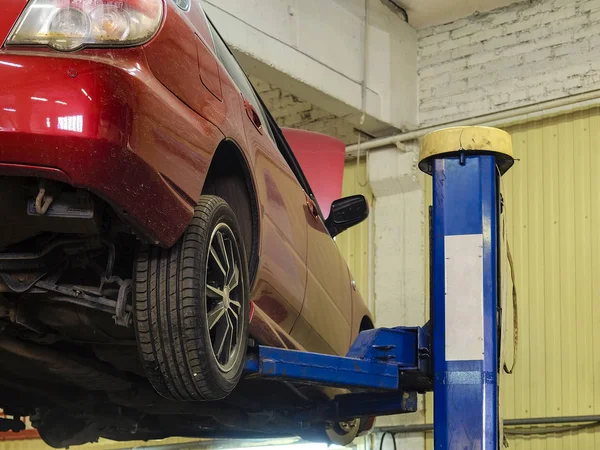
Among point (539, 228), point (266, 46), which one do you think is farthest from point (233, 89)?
point (539, 228)

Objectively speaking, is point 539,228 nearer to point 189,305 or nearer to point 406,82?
point 406,82

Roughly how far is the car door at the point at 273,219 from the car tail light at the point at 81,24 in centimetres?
69

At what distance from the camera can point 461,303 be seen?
3.14 m

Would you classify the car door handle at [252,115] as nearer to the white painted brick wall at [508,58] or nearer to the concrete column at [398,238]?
the white painted brick wall at [508,58]

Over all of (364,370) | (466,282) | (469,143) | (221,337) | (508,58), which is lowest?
(364,370)

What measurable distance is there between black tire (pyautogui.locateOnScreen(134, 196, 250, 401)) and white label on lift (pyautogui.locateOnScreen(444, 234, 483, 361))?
3.40 ft

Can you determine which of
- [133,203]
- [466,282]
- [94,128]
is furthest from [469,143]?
[94,128]

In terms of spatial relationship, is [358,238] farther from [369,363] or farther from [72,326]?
[72,326]

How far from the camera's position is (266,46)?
6.59 m

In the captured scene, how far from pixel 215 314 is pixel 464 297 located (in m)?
1.10

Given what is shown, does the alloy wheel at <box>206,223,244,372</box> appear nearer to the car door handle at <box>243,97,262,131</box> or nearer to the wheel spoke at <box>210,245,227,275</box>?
the wheel spoke at <box>210,245,227,275</box>

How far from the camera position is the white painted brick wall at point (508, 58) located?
7.33 m

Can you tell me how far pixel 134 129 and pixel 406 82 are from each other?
6478 mm

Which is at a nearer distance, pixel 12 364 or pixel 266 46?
pixel 12 364
